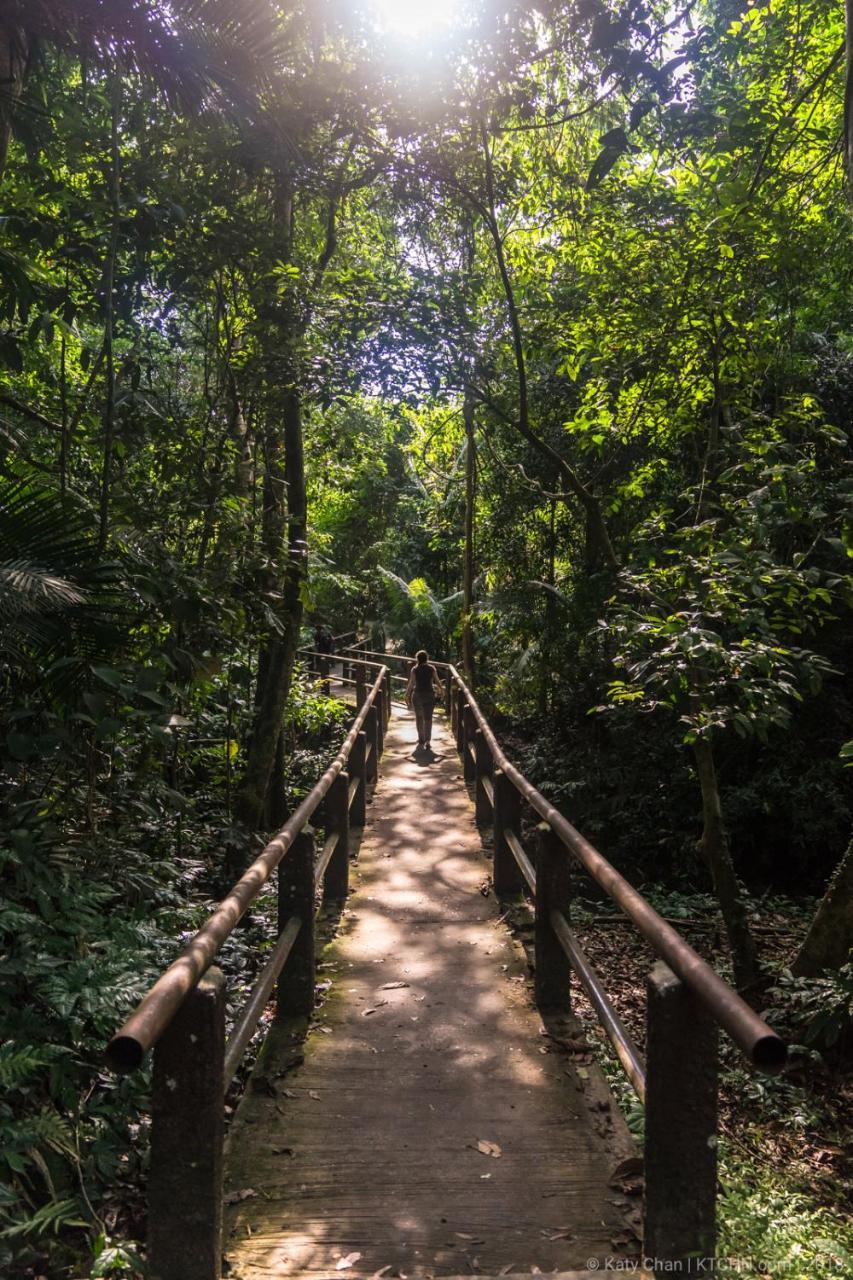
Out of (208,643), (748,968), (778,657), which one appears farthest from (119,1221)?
(748,968)

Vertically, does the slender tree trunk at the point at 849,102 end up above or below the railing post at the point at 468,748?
above

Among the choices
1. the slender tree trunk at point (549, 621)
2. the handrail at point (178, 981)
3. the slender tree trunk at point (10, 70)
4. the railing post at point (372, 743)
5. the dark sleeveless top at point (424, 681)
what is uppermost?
the slender tree trunk at point (10, 70)

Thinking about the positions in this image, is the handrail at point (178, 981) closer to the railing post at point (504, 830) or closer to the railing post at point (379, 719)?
the railing post at point (504, 830)

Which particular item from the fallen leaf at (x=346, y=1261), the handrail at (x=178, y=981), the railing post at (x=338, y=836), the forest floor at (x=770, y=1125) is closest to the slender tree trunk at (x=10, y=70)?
the handrail at (x=178, y=981)

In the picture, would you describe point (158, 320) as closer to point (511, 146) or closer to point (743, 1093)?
point (511, 146)

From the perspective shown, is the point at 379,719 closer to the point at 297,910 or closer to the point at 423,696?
the point at 423,696

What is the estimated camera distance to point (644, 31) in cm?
485

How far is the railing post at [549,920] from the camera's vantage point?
4262mm

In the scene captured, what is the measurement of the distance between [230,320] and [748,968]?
6.53m

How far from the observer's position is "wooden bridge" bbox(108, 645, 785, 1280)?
2.27 m

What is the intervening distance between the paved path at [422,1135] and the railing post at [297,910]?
0.51 feet

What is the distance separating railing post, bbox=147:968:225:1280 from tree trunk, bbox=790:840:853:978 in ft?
15.7

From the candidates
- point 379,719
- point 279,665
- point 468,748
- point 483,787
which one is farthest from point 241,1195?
point 379,719

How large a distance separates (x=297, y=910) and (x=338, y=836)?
1927 mm
